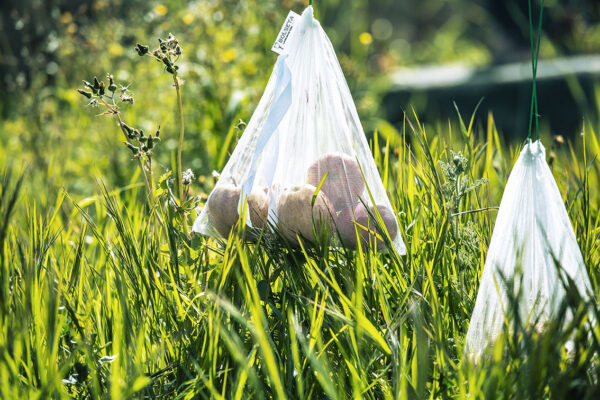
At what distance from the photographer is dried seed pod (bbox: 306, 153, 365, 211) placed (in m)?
1.28

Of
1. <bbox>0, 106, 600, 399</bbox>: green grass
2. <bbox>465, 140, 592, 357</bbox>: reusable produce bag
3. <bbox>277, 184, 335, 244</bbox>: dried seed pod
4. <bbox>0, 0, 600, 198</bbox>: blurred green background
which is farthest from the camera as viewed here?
<bbox>0, 0, 600, 198</bbox>: blurred green background

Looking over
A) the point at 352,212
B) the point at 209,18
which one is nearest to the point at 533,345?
the point at 352,212

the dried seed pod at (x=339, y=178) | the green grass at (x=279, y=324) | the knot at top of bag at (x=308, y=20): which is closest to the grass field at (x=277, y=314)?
the green grass at (x=279, y=324)

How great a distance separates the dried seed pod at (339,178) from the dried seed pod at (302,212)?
7 centimetres

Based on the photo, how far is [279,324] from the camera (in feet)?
3.88

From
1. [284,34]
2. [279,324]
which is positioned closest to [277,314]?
[279,324]

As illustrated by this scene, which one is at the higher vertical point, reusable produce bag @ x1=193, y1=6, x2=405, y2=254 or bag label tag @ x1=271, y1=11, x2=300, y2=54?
bag label tag @ x1=271, y1=11, x2=300, y2=54

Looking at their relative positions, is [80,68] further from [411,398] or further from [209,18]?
[411,398]

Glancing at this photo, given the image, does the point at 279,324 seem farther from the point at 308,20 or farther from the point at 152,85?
the point at 152,85

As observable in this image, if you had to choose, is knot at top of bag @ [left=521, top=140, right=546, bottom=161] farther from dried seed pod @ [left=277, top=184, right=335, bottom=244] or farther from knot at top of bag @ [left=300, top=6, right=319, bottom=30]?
knot at top of bag @ [left=300, top=6, right=319, bottom=30]

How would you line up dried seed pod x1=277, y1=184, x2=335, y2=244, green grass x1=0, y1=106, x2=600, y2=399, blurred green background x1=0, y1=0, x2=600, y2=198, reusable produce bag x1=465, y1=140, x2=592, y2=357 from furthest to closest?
blurred green background x1=0, y1=0, x2=600, y2=198 → dried seed pod x1=277, y1=184, x2=335, y2=244 → reusable produce bag x1=465, y1=140, x2=592, y2=357 → green grass x1=0, y1=106, x2=600, y2=399

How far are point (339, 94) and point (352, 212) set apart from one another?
0.92 ft

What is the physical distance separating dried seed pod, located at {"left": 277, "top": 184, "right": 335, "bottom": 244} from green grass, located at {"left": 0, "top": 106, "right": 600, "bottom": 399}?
0.05 meters

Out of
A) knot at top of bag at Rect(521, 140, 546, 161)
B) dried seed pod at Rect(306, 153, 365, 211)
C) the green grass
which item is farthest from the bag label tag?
knot at top of bag at Rect(521, 140, 546, 161)
